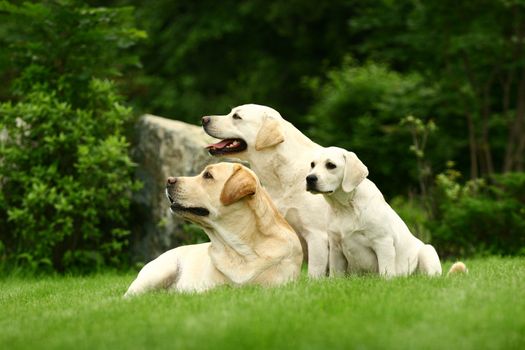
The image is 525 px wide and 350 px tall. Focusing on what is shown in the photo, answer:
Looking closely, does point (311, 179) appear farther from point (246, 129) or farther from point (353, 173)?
point (246, 129)

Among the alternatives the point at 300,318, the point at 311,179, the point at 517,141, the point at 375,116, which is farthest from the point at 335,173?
the point at 375,116

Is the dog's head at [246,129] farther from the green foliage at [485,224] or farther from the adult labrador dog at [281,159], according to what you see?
the green foliage at [485,224]

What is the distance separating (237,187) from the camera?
700cm

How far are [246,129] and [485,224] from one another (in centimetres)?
542

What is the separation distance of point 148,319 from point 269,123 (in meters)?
3.03

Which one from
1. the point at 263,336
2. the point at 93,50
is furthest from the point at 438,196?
the point at 263,336

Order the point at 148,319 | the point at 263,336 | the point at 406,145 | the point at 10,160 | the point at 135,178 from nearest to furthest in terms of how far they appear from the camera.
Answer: the point at 263,336 → the point at 148,319 → the point at 10,160 → the point at 135,178 → the point at 406,145

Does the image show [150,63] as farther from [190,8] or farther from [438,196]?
[438,196]

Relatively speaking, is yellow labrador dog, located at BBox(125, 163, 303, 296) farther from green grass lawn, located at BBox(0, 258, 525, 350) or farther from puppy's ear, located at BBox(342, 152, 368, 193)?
puppy's ear, located at BBox(342, 152, 368, 193)

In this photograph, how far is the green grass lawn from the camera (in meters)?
4.91

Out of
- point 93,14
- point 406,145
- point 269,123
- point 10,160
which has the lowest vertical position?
point 406,145

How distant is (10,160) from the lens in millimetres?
11609

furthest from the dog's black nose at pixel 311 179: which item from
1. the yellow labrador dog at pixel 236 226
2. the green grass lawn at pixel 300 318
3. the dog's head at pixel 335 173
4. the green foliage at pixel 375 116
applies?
the green foliage at pixel 375 116

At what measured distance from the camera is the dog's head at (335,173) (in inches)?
287
